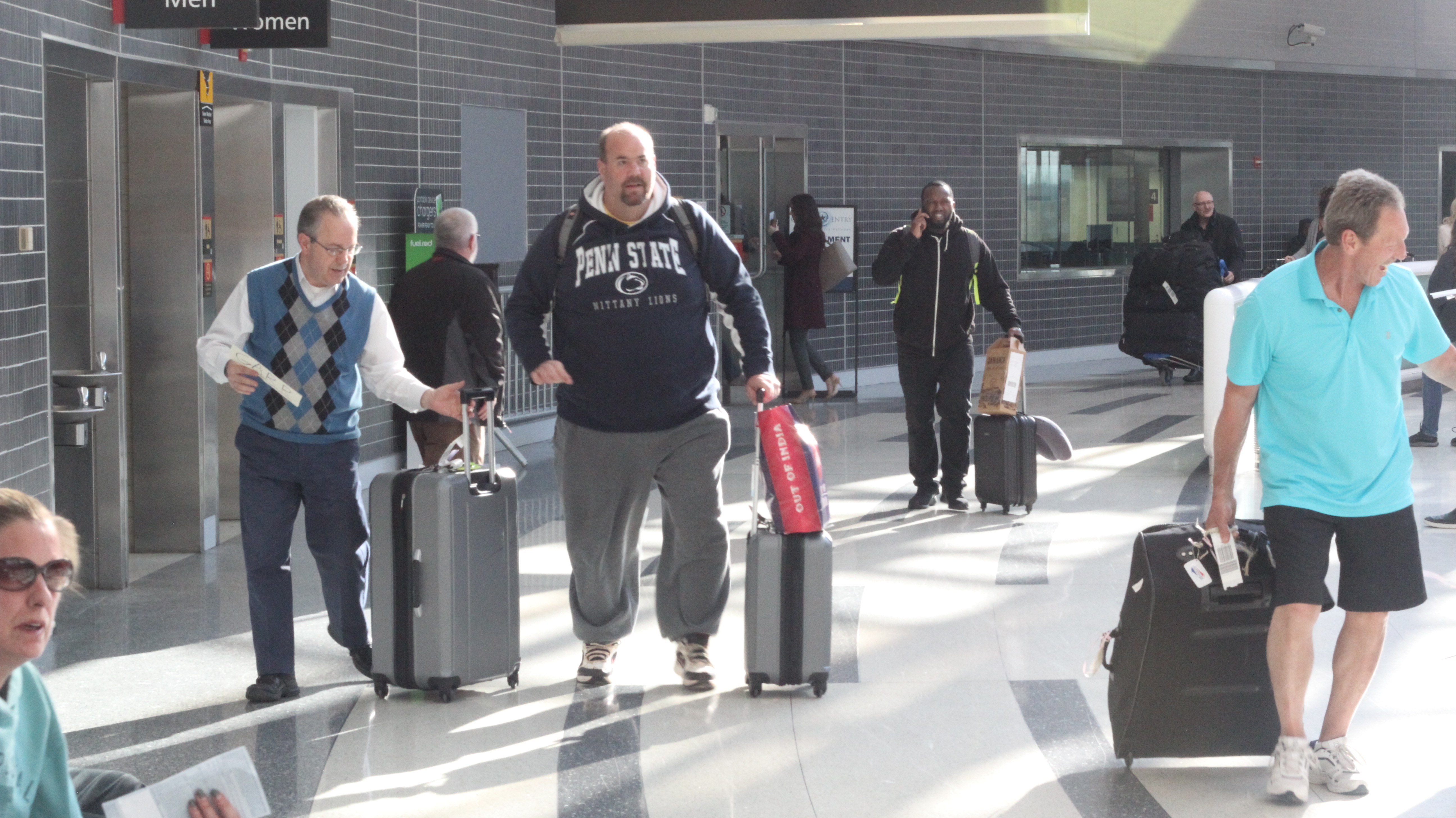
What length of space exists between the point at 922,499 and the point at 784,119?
637cm

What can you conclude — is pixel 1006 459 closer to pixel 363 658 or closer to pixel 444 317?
pixel 444 317

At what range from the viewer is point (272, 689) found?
4980 mm

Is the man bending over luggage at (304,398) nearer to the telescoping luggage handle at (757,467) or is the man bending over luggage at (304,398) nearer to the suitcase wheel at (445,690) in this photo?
the suitcase wheel at (445,690)

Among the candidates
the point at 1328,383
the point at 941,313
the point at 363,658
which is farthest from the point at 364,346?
the point at 941,313

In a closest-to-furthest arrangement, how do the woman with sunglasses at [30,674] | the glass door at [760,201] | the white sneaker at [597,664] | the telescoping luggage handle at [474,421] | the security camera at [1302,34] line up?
the woman with sunglasses at [30,674] → the telescoping luggage handle at [474,421] → the white sneaker at [597,664] → the glass door at [760,201] → the security camera at [1302,34]

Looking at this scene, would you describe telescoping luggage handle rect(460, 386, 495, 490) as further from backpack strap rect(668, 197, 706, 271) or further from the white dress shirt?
backpack strap rect(668, 197, 706, 271)

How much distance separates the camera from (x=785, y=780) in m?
4.21

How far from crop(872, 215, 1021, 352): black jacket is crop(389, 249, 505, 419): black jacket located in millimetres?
1995

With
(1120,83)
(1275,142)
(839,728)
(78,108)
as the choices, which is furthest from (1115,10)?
(839,728)

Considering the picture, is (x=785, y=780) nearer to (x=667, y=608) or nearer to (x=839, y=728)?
(x=839, y=728)

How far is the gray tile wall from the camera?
6.03 m

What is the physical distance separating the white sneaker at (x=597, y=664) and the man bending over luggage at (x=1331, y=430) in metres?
1.98

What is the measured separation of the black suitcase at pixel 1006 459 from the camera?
7953 millimetres

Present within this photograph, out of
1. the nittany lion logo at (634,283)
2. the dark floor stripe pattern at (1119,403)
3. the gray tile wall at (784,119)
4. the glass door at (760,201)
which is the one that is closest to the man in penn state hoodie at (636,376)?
the nittany lion logo at (634,283)
